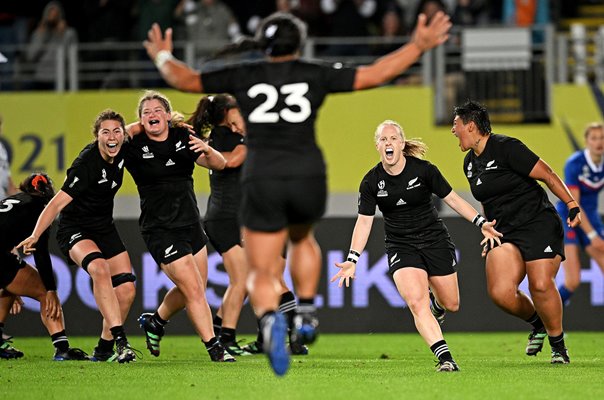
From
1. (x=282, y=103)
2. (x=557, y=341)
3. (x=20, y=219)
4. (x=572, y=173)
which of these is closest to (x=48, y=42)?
(x=20, y=219)

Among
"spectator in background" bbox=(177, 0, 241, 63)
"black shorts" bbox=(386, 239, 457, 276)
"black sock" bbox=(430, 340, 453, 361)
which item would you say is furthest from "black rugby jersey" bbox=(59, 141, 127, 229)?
"spectator in background" bbox=(177, 0, 241, 63)

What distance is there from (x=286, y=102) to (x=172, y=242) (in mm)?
3515

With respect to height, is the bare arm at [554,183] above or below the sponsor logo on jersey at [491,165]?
below

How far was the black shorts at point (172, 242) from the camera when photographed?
10.6m

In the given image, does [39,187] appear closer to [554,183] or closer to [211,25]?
[554,183]

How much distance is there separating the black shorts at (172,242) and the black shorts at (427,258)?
185 cm

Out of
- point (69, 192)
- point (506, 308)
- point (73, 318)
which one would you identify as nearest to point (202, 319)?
point (69, 192)

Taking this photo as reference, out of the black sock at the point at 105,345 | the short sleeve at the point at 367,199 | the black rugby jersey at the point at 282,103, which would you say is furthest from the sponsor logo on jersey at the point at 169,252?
the black rugby jersey at the point at 282,103

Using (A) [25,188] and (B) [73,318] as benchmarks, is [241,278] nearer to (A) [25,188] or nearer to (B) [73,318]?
(A) [25,188]

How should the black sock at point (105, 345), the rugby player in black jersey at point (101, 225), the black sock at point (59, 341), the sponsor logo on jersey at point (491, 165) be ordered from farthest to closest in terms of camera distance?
the black sock at point (59, 341) → the black sock at point (105, 345) → the rugby player in black jersey at point (101, 225) → the sponsor logo on jersey at point (491, 165)

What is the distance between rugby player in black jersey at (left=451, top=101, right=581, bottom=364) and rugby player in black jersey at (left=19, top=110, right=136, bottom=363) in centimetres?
297

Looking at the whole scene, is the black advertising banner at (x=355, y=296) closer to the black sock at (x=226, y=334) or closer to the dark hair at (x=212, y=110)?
the black sock at (x=226, y=334)

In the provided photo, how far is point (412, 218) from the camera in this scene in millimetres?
10156

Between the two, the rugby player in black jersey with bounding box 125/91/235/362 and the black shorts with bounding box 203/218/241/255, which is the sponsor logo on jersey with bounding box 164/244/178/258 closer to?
the rugby player in black jersey with bounding box 125/91/235/362
